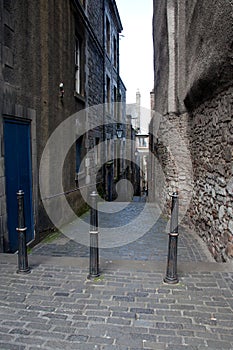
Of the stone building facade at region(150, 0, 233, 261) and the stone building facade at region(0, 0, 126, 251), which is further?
the stone building facade at region(0, 0, 126, 251)

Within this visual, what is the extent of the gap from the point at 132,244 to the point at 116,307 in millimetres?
3121

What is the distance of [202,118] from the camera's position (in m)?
5.83

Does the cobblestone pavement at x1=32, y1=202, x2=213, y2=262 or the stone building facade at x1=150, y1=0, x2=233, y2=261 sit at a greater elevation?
the stone building facade at x1=150, y1=0, x2=233, y2=261

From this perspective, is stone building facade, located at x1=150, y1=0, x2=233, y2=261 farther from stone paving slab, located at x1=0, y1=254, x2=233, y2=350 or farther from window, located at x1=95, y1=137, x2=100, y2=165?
window, located at x1=95, y1=137, x2=100, y2=165

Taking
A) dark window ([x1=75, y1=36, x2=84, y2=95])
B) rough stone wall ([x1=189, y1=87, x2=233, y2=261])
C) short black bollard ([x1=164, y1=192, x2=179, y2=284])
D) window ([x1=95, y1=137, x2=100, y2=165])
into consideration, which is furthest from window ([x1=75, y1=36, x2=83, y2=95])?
short black bollard ([x1=164, y1=192, x2=179, y2=284])

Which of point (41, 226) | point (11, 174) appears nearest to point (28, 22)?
point (11, 174)

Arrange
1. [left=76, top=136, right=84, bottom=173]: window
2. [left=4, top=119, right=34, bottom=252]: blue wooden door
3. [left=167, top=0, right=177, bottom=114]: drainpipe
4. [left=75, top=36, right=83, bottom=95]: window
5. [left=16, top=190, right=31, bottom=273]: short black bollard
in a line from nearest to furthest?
[left=16, top=190, right=31, bottom=273]: short black bollard → [left=4, top=119, right=34, bottom=252]: blue wooden door → [left=167, top=0, right=177, bottom=114]: drainpipe → [left=76, top=136, right=84, bottom=173]: window → [left=75, top=36, right=83, bottom=95]: window

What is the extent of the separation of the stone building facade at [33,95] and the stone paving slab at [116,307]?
4.91 feet

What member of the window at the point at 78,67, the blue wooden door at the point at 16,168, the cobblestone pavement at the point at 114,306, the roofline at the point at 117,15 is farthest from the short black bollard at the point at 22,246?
Answer: the roofline at the point at 117,15

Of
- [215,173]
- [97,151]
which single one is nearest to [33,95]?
[215,173]

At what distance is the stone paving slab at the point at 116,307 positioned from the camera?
2381 mm

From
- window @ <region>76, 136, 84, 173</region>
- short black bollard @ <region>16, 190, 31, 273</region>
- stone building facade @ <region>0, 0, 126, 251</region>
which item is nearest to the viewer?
short black bollard @ <region>16, 190, 31, 273</region>

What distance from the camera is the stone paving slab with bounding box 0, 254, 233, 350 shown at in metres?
2.38

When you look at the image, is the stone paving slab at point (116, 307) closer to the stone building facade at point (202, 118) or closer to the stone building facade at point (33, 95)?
the stone building facade at point (202, 118)
